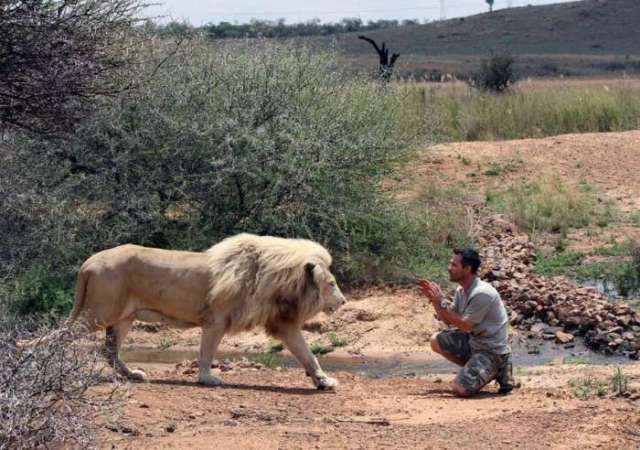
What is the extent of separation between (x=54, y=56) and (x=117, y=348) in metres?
2.91

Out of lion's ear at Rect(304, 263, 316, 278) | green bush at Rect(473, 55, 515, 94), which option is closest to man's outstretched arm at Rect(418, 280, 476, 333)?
lion's ear at Rect(304, 263, 316, 278)

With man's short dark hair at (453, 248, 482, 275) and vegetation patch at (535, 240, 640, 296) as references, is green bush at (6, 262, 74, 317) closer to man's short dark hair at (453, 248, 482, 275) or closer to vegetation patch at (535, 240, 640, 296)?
man's short dark hair at (453, 248, 482, 275)

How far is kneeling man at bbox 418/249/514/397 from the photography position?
11266 mm

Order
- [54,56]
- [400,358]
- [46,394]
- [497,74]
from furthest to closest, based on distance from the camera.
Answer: [497,74], [400,358], [54,56], [46,394]

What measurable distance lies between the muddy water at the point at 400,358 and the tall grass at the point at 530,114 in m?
12.6

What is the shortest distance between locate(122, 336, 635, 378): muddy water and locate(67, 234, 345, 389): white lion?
253 centimetres

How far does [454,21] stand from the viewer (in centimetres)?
8275

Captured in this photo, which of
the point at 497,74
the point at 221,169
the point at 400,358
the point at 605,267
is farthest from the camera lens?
the point at 497,74

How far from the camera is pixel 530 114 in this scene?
29.1 meters

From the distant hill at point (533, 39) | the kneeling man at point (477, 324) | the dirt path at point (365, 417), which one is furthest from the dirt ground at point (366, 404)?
the distant hill at point (533, 39)

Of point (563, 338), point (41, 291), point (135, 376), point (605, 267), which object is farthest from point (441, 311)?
point (605, 267)

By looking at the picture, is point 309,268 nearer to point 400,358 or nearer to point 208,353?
point 208,353

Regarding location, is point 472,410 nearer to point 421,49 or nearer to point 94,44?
point 94,44

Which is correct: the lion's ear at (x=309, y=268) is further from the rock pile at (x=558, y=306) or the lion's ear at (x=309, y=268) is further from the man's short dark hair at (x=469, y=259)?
the rock pile at (x=558, y=306)
